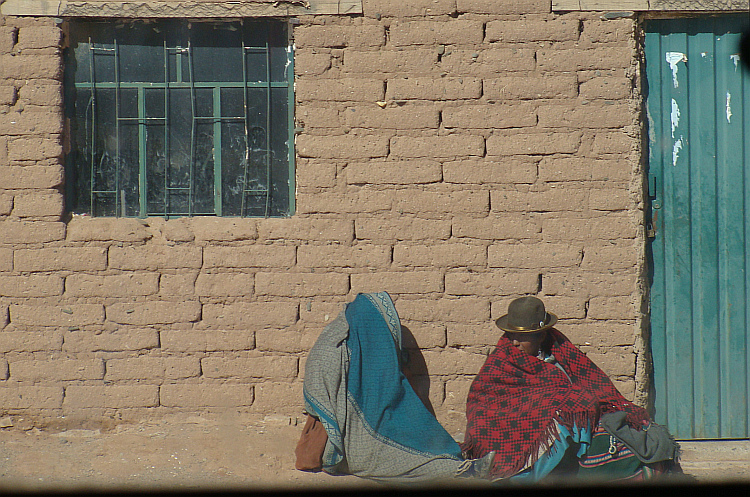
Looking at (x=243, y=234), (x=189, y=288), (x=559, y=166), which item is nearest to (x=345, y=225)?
(x=243, y=234)

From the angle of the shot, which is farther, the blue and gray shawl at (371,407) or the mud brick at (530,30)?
the mud brick at (530,30)

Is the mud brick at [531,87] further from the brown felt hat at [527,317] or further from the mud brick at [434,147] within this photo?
the brown felt hat at [527,317]

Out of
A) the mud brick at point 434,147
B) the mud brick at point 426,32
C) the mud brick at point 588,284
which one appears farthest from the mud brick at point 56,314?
the mud brick at point 588,284

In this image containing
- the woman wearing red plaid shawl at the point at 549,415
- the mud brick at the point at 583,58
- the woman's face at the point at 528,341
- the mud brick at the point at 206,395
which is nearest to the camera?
the woman wearing red plaid shawl at the point at 549,415

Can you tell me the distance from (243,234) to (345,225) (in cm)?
57

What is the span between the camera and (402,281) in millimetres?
3459

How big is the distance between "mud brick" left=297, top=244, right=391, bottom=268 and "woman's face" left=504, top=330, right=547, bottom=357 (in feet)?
2.61

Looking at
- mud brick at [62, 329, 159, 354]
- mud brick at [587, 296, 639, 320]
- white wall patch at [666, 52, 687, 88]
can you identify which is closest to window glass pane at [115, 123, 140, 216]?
mud brick at [62, 329, 159, 354]

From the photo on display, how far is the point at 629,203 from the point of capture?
3408 millimetres

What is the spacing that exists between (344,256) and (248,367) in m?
0.83

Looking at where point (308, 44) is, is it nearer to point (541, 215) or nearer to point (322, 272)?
point (322, 272)

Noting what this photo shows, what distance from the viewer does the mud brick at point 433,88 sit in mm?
3414

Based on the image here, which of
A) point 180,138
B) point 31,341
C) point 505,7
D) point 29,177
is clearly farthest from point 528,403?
point 29,177

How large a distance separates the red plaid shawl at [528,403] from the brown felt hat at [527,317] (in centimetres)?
13
